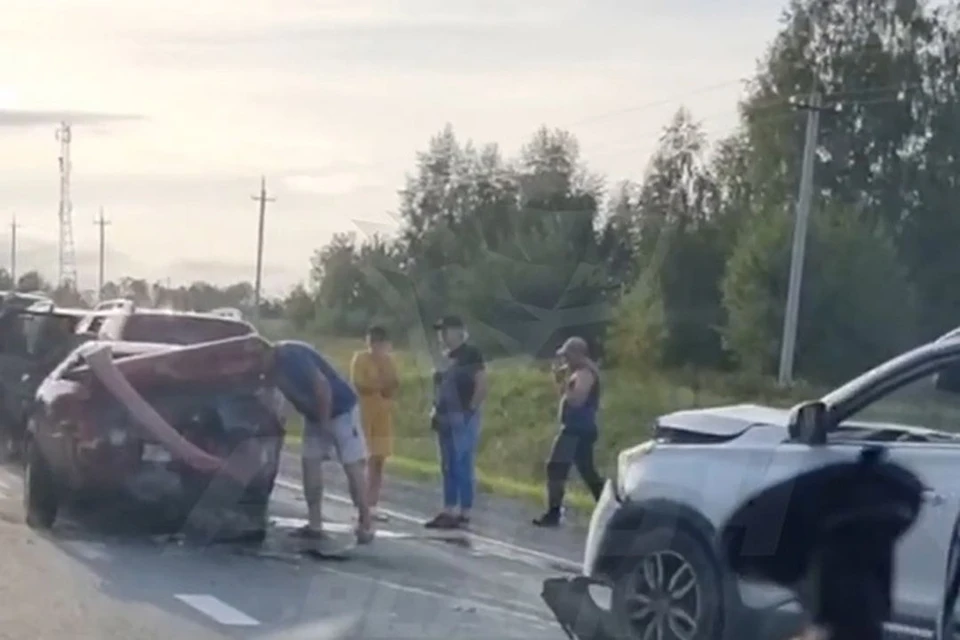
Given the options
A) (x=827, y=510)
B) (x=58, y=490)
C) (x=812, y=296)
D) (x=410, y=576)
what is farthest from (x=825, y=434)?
(x=812, y=296)

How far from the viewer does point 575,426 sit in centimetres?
1886

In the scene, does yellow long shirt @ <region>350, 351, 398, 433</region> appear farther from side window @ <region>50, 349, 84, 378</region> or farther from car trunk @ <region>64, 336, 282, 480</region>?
car trunk @ <region>64, 336, 282, 480</region>

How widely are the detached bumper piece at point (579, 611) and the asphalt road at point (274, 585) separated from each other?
2.79ft

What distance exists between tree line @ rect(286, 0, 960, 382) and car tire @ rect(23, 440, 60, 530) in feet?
103

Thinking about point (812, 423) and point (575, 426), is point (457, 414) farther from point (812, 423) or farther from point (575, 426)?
point (812, 423)

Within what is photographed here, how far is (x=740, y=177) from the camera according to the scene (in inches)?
2847

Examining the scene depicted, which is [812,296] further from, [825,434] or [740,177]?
[825,434]

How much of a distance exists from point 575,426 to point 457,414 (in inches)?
61.5

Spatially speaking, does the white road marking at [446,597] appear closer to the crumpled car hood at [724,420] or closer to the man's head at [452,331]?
the crumpled car hood at [724,420]

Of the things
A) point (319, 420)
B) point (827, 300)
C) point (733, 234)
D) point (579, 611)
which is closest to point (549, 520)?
point (319, 420)

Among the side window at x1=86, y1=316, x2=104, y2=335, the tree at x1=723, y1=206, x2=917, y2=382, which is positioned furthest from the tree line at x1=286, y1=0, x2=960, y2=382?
the side window at x1=86, y1=316, x2=104, y2=335

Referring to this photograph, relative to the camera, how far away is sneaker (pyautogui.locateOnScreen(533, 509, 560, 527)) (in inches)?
726

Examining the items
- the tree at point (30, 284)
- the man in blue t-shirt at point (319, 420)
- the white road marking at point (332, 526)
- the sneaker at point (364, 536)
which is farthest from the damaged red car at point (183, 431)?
the tree at point (30, 284)

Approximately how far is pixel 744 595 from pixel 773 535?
0.36m
